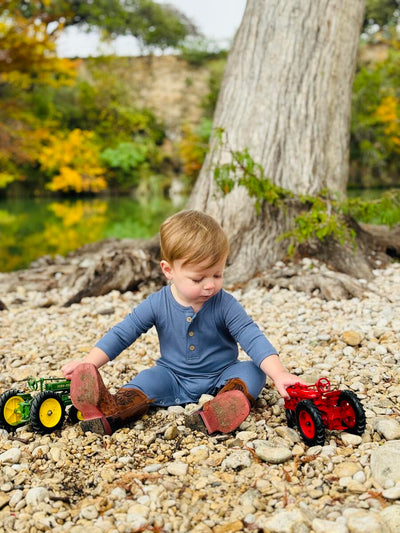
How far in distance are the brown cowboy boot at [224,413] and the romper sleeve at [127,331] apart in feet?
1.51

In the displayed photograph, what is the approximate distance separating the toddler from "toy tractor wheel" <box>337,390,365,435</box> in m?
0.20

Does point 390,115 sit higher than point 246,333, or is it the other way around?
point 390,115

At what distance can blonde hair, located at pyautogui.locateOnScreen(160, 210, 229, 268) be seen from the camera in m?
2.12

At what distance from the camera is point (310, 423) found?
1919 millimetres

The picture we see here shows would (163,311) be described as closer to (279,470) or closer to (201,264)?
(201,264)

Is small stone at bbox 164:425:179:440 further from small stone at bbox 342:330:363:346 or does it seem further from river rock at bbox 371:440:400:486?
→ small stone at bbox 342:330:363:346

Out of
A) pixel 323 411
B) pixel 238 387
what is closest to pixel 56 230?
pixel 238 387

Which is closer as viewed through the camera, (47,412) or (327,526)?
(327,526)

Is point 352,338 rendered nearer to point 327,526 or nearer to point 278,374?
point 278,374

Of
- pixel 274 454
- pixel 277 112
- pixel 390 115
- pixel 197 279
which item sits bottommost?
pixel 274 454

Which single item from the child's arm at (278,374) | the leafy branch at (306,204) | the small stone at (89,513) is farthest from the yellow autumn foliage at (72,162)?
the small stone at (89,513)

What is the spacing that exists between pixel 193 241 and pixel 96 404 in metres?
0.74

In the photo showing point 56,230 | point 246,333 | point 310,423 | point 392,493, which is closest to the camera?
point 392,493

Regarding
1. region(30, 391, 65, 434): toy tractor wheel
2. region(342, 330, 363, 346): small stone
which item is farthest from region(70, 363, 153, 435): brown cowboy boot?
region(342, 330, 363, 346): small stone
